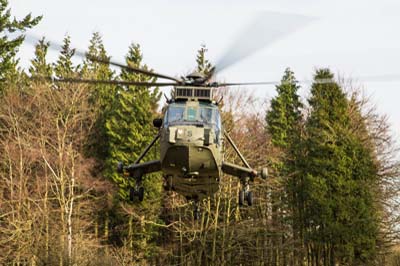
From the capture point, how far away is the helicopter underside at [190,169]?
41.7 ft

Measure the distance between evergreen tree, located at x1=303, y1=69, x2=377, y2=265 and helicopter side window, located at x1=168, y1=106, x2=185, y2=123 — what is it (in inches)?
702

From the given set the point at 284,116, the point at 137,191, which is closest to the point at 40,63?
the point at 284,116

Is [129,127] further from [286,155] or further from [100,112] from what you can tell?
[286,155]

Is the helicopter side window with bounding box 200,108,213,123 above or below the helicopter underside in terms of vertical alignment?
above

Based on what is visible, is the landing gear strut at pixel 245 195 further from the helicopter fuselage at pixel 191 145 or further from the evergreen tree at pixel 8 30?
the evergreen tree at pixel 8 30

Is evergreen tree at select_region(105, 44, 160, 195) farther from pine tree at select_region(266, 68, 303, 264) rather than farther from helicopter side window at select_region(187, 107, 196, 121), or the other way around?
helicopter side window at select_region(187, 107, 196, 121)

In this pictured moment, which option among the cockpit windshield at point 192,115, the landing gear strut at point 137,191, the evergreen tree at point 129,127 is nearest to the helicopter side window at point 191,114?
the cockpit windshield at point 192,115

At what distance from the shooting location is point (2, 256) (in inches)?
1059

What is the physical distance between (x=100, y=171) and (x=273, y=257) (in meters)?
12.5

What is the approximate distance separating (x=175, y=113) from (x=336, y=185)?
1851cm

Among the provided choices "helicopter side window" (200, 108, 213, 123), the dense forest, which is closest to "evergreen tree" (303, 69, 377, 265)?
the dense forest

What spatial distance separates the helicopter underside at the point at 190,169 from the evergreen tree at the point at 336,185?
52.8ft

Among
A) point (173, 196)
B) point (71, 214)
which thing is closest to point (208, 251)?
point (173, 196)

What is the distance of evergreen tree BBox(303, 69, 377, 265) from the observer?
28344 millimetres
